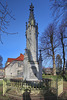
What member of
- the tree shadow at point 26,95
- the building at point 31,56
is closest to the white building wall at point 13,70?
the building at point 31,56

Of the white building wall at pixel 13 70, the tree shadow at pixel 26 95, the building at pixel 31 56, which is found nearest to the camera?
the tree shadow at pixel 26 95

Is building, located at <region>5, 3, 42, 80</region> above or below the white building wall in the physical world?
above

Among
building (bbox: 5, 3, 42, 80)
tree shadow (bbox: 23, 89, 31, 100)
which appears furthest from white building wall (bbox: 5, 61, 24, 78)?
tree shadow (bbox: 23, 89, 31, 100)

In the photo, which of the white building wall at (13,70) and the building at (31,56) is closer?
the building at (31,56)

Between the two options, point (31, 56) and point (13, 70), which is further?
point (13, 70)

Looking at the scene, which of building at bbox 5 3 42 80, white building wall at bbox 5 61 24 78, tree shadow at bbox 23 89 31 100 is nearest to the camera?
tree shadow at bbox 23 89 31 100

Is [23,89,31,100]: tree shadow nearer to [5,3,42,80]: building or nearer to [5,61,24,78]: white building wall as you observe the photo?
[5,3,42,80]: building

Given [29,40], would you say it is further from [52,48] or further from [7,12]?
[52,48]

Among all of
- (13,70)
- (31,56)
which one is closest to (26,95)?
(31,56)

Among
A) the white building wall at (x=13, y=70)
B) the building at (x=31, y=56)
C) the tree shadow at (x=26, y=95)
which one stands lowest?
the white building wall at (x=13, y=70)

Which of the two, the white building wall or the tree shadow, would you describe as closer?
the tree shadow

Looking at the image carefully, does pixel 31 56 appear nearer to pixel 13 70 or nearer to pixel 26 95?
pixel 26 95

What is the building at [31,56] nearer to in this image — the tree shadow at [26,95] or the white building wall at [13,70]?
the tree shadow at [26,95]

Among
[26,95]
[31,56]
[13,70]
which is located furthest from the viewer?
[13,70]
